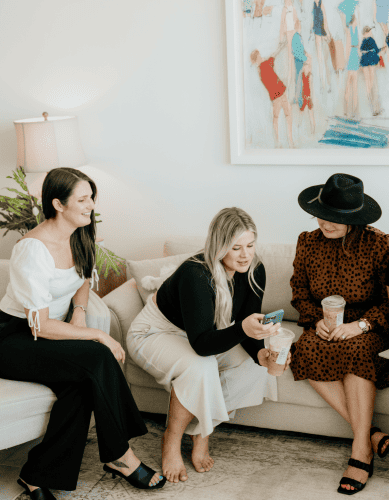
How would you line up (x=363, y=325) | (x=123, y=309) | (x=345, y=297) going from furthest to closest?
(x=123, y=309) < (x=345, y=297) < (x=363, y=325)

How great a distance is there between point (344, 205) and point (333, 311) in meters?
0.43

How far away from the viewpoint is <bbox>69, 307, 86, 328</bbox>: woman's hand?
2135 mm

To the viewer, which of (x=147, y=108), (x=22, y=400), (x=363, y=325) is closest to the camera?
(x=22, y=400)

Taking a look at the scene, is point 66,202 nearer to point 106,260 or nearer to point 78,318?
point 78,318

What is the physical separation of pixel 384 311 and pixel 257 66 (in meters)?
1.37

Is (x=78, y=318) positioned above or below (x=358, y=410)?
above

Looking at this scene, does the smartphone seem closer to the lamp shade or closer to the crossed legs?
the crossed legs

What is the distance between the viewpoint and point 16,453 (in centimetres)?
221

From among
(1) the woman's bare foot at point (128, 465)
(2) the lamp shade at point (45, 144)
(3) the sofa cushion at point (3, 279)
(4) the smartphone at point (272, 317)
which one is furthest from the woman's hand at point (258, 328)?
(2) the lamp shade at point (45, 144)

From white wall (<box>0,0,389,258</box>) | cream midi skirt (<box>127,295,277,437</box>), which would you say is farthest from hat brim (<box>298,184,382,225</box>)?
cream midi skirt (<box>127,295,277,437</box>)

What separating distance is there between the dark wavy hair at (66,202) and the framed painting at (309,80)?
3.34 ft

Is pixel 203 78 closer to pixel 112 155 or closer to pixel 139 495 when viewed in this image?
pixel 112 155

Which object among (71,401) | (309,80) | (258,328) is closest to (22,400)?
(71,401)

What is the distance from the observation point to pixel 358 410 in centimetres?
193
